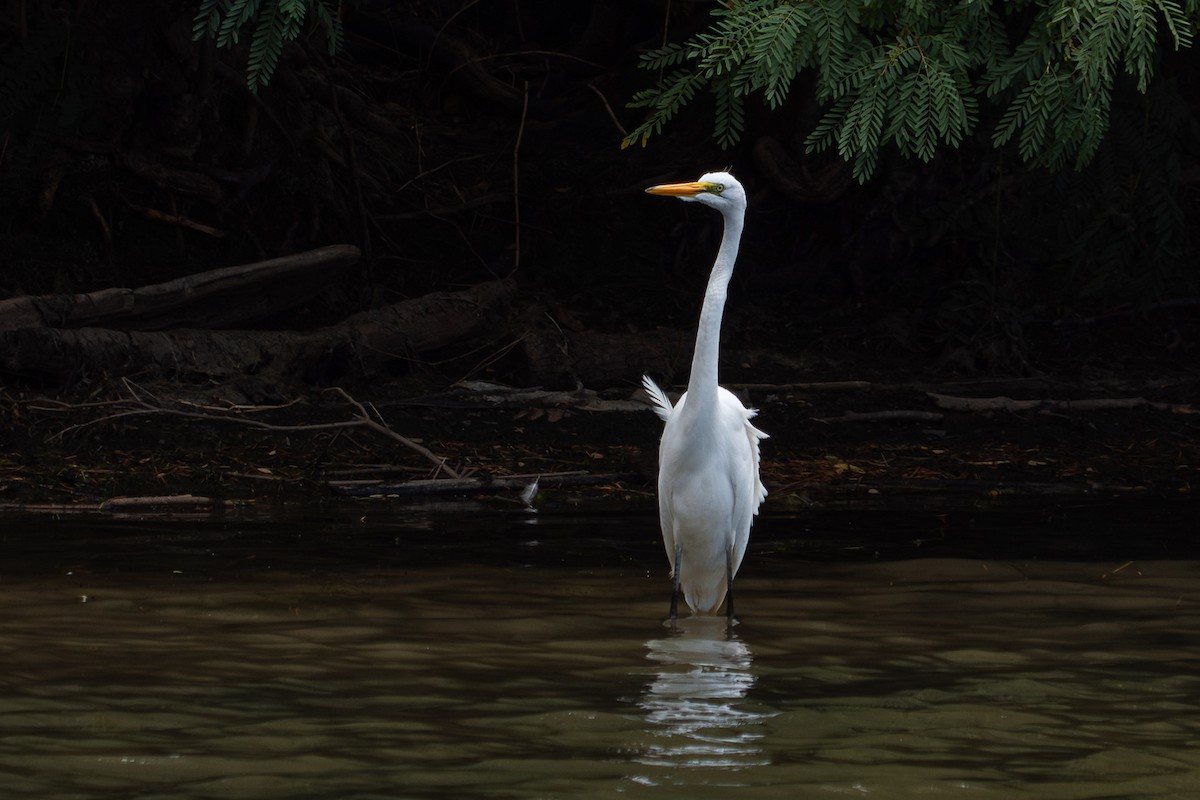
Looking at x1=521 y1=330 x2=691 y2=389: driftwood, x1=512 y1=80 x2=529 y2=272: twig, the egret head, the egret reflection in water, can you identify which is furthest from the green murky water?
x1=512 y1=80 x2=529 y2=272: twig

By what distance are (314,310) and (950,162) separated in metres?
5.10

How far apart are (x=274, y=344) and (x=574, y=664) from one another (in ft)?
17.4

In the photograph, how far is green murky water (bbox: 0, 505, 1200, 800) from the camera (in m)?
3.28

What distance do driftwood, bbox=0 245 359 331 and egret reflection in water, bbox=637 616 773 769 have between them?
4.77 m

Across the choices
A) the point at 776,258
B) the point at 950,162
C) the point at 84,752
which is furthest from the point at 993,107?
the point at 84,752

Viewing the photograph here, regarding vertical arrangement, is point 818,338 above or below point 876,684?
above

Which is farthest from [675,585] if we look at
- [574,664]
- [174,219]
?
[174,219]

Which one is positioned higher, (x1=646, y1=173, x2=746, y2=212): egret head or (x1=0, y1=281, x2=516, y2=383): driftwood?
(x1=646, y1=173, x2=746, y2=212): egret head

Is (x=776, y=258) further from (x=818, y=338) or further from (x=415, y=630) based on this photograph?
(x=415, y=630)

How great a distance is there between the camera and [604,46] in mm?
13641

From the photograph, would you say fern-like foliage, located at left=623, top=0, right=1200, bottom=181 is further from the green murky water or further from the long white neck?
the green murky water

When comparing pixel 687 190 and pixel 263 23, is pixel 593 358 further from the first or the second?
pixel 263 23

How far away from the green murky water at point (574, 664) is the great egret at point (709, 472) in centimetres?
20

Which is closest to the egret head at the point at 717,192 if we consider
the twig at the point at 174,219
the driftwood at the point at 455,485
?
the driftwood at the point at 455,485
